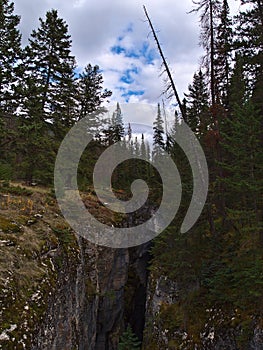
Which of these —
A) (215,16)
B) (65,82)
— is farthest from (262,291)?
(65,82)

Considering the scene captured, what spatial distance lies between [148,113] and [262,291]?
11.0 meters

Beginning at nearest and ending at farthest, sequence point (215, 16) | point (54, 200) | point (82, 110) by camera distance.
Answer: point (215, 16) → point (54, 200) → point (82, 110)

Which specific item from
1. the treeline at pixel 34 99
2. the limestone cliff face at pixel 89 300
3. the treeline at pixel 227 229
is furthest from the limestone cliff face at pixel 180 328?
the treeline at pixel 34 99

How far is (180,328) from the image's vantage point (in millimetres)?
13969

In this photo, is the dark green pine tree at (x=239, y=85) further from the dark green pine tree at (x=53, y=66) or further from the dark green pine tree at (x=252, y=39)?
the dark green pine tree at (x=53, y=66)

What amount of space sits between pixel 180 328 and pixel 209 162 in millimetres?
10220

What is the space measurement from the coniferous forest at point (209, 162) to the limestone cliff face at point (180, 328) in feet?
0.22

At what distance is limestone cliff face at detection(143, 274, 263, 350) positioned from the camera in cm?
1120

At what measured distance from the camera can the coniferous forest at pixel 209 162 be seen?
12.1 metres

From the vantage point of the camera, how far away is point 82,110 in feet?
90.4

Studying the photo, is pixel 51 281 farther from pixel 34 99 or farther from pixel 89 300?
pixel 34 99

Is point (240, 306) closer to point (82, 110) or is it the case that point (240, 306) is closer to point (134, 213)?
point (134, 213)

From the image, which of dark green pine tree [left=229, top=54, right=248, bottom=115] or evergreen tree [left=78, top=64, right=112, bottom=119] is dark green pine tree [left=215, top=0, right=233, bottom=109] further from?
evergreen tree [left=78, top=64, right=112, bottom=119]

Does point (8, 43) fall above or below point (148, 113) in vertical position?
above
